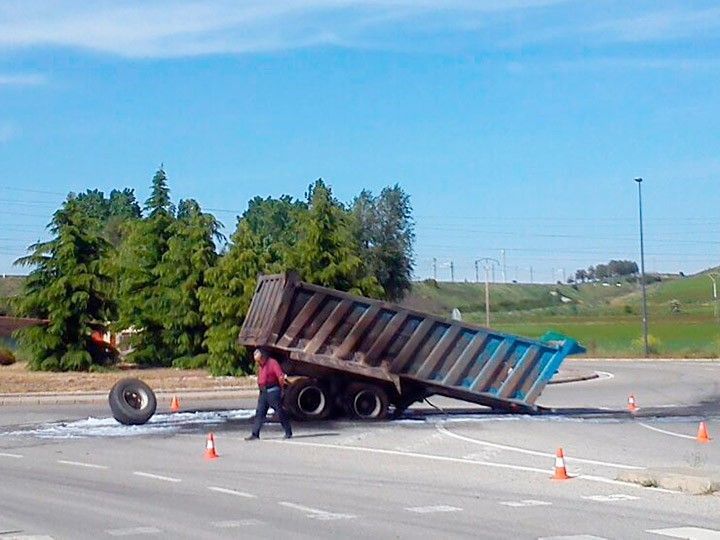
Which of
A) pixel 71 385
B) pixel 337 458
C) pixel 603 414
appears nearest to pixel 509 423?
pixel 603 414

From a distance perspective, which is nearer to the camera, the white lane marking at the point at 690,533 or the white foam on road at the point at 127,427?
the white lane marking at the point at 690,533

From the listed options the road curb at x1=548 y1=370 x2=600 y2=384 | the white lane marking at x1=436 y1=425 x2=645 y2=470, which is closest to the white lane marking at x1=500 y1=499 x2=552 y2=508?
the white lane marking at x1=436 y1=425 x2=645 y2=470

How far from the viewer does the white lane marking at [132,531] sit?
11.2m

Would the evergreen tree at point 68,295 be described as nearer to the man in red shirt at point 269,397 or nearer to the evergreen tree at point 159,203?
the evergreen tree at point 159,203

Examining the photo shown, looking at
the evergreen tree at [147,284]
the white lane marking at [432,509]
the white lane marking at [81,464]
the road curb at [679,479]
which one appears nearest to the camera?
the white lane marking at [432,509]

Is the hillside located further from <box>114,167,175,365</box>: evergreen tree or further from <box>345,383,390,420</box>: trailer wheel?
<box>345,383,390,420</box>: trailer wheel

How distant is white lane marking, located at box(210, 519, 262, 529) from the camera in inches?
453

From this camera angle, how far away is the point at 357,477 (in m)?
15.5

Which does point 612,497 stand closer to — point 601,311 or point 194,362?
point 194,362

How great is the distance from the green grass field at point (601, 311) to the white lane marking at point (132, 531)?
48.4m

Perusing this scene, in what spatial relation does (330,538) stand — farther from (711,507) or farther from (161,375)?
(161,375)

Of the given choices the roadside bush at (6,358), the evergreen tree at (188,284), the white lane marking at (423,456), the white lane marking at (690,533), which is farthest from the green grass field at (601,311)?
the white lane marking at (690,533)

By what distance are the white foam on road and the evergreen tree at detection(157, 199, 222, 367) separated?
23.5 metres

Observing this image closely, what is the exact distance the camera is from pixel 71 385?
131 feet
